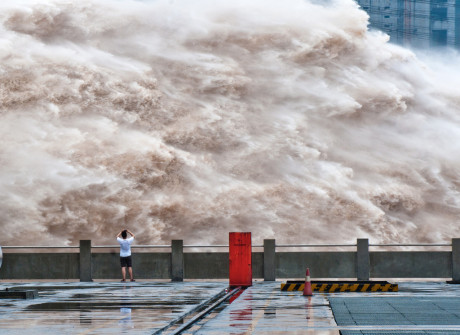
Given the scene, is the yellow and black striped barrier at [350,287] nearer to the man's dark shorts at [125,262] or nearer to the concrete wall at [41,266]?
the man's dark shorts at [125,262]

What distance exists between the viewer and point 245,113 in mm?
51188

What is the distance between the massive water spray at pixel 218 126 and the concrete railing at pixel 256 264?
15.2 meters

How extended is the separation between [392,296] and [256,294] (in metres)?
2.96

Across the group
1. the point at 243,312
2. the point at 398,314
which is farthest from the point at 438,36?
the point at 398,314

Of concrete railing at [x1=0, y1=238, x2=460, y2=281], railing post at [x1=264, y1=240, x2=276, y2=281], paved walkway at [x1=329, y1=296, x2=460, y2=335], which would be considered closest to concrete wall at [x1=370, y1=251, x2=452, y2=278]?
concrete railing at [x1=0, y1=238, x2=460, y2=281]

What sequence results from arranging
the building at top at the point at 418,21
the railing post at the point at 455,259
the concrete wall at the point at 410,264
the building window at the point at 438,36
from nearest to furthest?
the railing post at the point at 455,259
the concrete wall at the point at 410,264
the building at top at the point at 418,21
the building window at the point at 438,36

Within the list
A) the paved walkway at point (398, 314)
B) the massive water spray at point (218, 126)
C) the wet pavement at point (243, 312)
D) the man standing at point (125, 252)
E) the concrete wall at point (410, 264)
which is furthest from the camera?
the massive water spray at point (218, 126)

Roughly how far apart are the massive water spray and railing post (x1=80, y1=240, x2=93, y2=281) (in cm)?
1522

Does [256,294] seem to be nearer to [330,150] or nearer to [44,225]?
[44,225]

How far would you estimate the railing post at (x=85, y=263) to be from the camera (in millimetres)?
27438

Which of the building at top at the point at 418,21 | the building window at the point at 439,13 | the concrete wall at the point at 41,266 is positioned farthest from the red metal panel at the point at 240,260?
the building window at the point at 439,13

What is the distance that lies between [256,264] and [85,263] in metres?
4.83

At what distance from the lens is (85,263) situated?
27.6m

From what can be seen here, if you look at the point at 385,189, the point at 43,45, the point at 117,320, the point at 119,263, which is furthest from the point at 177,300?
the point at 43,45
